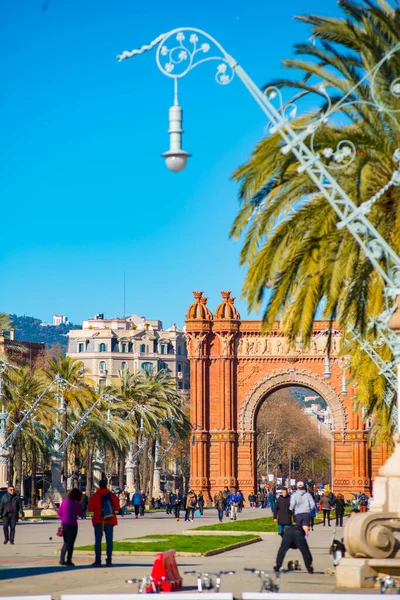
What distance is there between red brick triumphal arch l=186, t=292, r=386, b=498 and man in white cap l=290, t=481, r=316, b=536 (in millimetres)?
47873

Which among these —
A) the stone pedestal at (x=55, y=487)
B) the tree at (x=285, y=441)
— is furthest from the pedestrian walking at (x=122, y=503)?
the tree at (x=285, y=441)

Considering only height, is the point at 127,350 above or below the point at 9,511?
above

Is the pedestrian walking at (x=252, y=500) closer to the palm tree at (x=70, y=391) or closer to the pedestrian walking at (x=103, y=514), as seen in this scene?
the palm tree at (x=70, y=391)

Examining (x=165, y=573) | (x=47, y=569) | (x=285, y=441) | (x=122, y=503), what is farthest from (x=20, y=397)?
(x=285, y=441)

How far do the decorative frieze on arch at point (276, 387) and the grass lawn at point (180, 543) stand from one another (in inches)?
1476

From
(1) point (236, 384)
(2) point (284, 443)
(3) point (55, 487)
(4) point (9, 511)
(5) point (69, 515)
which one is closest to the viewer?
(5) point (69, 515)

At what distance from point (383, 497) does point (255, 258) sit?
6884 mm

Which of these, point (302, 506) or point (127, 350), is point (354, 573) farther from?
point (127, 350)

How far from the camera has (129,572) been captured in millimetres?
19953

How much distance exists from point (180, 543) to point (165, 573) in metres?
13.0

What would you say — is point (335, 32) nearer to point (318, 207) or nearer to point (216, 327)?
point (318, 207)

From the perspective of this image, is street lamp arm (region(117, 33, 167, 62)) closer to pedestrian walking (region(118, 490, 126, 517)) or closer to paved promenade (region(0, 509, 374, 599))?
paved promenade (region(0, 509, 374, 599))

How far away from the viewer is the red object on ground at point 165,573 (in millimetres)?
16188

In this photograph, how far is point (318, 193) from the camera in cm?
2273
